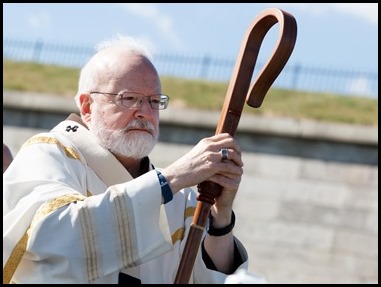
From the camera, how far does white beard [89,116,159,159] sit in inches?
190

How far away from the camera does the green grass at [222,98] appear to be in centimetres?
1524

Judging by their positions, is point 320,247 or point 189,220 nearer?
point 189,220

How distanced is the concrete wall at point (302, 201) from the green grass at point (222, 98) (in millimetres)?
322

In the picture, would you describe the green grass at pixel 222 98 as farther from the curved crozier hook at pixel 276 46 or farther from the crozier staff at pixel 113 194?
the curved crozier hook at pixel 276 46

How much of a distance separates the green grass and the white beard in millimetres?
10085

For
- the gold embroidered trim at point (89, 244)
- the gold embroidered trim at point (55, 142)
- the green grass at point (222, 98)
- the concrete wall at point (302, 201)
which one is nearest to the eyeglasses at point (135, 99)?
the gold embroidered trim at point (55, 142)

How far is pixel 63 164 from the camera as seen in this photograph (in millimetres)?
4715

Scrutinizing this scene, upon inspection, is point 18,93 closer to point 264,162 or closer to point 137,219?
point 264,162

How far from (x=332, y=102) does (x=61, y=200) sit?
469 inches

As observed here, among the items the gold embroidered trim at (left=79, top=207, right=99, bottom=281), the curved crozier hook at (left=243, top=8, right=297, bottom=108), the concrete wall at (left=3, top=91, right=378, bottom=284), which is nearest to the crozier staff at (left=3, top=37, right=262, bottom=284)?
the gold embroidered trim at (left=79, top=207, right=99, bottom=281)

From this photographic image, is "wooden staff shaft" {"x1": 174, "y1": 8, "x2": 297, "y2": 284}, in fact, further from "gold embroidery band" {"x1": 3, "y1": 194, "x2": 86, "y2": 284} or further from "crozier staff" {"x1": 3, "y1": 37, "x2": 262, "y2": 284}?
"gold embroidery band" {"x1": 3, "y1": 194, "x2": 86, "y2": 284}

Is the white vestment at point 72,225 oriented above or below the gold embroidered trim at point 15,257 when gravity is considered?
above

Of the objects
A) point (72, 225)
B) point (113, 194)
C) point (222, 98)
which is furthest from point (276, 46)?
point (222, 98)

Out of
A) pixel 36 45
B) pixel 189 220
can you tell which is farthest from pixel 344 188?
pixel 189 220
